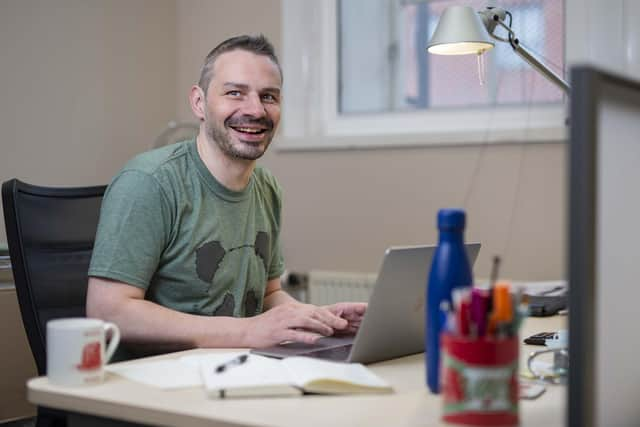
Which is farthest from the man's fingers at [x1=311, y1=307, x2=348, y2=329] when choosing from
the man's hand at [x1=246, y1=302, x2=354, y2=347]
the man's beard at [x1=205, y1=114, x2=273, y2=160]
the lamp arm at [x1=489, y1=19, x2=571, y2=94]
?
the lamp arm at [x1=489, y1=19, x2=571, y2=94]

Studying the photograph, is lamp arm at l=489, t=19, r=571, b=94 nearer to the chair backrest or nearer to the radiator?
the chair backrest

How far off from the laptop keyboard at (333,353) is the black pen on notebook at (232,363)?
114 mm

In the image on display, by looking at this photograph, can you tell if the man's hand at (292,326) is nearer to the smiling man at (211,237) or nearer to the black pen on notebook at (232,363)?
the smiling man at (211,237)

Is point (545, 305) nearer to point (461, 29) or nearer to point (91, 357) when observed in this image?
point (461, 29)

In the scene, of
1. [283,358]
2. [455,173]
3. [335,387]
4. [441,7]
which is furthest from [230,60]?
[441,7]

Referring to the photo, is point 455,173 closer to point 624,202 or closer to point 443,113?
point 443,113

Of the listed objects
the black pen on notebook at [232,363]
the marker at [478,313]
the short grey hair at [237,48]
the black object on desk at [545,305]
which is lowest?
the black object on desk at [545,305]

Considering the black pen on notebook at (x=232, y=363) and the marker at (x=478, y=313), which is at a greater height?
the marker at (x=478, y=313)

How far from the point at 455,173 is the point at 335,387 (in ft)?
6.53

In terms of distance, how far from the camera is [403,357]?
1.35 m

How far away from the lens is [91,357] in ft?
3.66

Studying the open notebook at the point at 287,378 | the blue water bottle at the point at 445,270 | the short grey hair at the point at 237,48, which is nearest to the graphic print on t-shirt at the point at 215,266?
the short grey hair at the point at 237,48

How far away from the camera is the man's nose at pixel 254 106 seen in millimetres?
1844

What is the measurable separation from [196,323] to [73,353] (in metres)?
0.39
